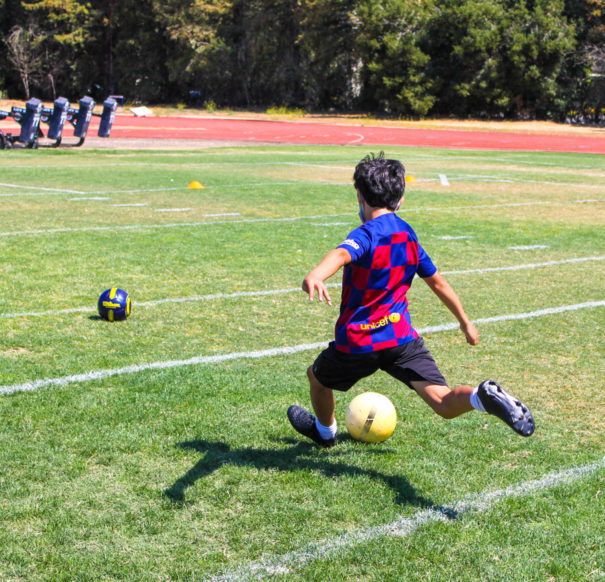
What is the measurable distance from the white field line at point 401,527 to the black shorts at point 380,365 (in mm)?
611

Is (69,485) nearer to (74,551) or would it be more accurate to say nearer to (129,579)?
(74,551)

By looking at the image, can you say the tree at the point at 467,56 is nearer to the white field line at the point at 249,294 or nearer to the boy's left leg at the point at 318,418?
the white field line at the point at 249,294

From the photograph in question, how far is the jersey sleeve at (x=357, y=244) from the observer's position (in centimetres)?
374

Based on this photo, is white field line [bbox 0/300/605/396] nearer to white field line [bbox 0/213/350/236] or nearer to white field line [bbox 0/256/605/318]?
white field line [bbox 0/256/605/318]

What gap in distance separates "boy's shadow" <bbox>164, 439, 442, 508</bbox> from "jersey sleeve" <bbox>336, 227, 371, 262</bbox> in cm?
117

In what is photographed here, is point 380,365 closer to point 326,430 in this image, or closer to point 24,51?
point 326,430

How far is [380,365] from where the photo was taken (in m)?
4.09

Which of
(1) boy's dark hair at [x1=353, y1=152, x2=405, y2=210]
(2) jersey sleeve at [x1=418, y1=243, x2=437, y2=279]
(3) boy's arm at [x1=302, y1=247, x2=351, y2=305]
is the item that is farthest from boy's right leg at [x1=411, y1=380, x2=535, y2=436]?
(1) boy's dark hair at [x1=353, y1=152, x2=405, y2=210]

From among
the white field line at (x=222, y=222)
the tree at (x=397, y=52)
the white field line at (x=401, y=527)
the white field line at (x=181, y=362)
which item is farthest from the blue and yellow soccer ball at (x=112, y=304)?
the tree at (x=397, y=52)

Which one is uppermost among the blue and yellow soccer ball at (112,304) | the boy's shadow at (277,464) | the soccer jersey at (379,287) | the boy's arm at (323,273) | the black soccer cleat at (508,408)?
the boy's arm at (323,273)

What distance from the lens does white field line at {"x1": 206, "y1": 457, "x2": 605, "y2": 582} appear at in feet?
10.6

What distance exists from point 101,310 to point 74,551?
3.77m

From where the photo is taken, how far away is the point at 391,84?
5394 centimetres

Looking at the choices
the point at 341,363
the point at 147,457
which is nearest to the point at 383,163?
the point at 341,363
